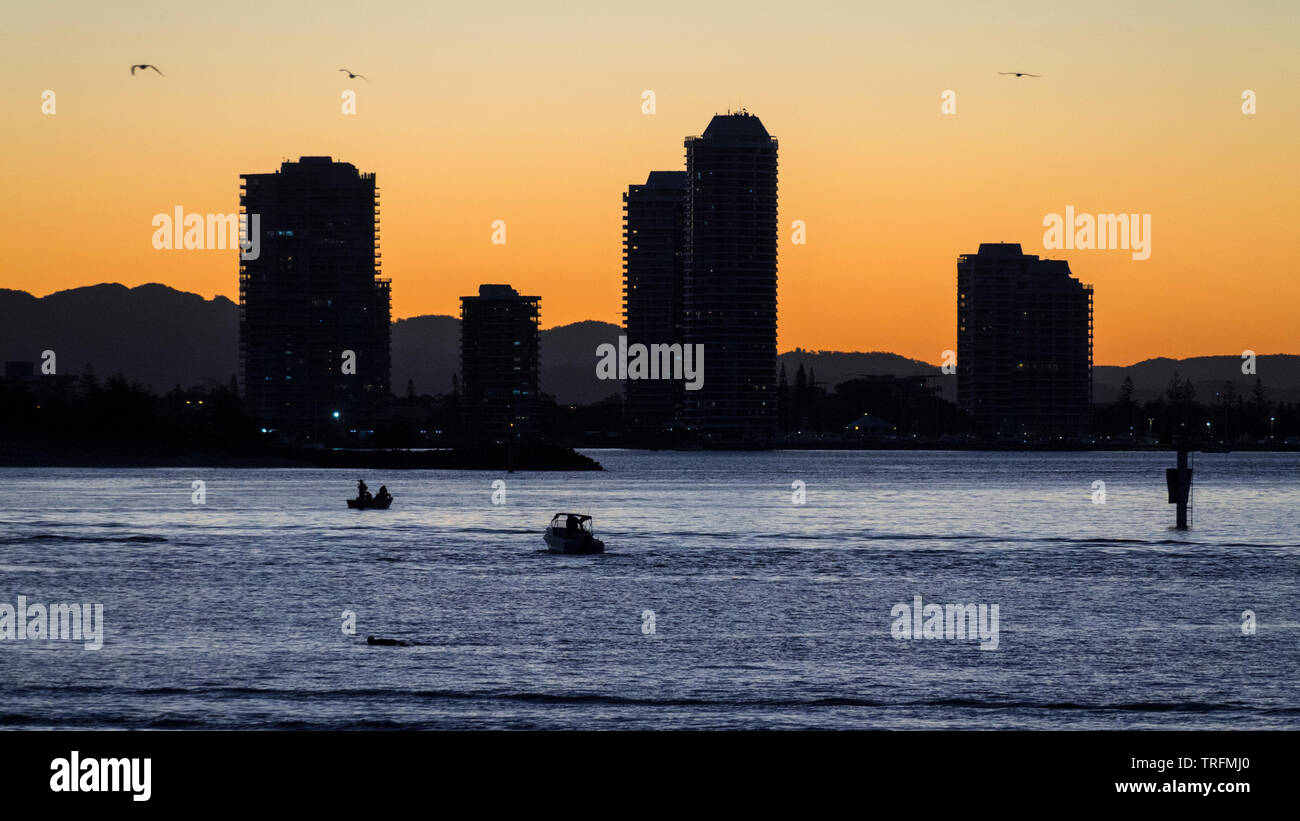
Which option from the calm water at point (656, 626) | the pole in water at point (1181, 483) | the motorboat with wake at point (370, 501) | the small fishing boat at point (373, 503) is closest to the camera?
the calm water at point (656, 626)

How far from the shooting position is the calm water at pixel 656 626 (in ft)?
117

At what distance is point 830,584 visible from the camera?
243 ft

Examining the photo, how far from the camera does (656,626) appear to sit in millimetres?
53938

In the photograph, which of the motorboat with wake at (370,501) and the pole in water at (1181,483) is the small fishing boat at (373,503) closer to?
the motorboat with wake at (370,501)

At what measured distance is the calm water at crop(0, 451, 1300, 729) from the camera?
35562mm

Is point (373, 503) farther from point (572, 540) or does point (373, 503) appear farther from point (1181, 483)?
point (1181, 483)

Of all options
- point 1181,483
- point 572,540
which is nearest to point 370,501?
point 572,540

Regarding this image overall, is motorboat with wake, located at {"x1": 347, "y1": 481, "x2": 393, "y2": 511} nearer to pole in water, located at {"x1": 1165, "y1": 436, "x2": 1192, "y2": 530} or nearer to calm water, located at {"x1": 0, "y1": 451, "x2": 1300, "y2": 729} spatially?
calm water, located at {"x1": 0, "y1": 451, "x2": 1300, "y2": 729}

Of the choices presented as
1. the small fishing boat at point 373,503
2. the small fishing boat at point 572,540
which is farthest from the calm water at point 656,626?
the small fishing boat at point 373,503

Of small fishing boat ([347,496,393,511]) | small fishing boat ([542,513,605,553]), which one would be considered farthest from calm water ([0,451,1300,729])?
small fishing boat ([347,496,393,511])
